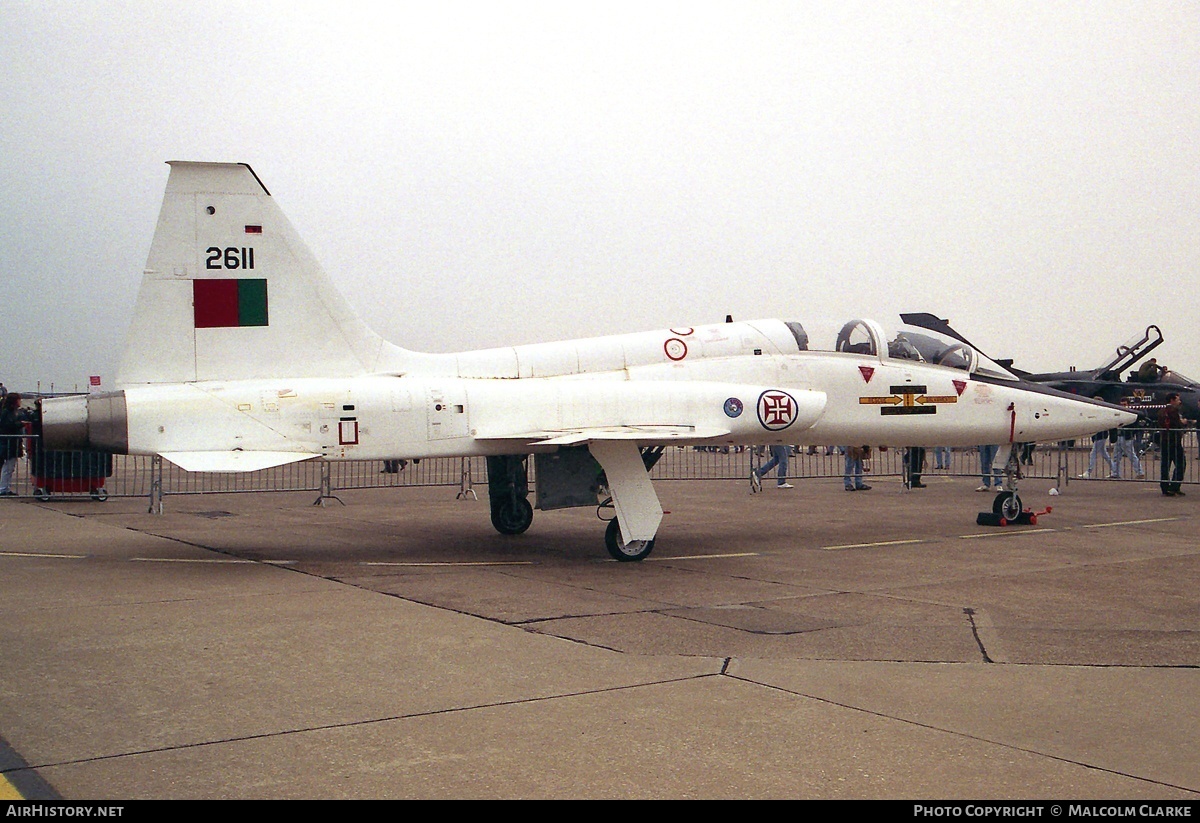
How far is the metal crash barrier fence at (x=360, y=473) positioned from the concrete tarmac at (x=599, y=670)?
116 inches

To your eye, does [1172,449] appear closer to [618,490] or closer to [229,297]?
[618,490]

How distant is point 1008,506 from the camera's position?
13469mm

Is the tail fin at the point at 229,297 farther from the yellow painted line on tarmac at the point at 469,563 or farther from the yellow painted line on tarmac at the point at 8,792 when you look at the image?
the yellow painted line on tarmac at the point at 8,792

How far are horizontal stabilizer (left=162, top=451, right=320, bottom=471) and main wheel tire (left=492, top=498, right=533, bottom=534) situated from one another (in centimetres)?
366

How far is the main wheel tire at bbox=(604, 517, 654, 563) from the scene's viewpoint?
10.2m

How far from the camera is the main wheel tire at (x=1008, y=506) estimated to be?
13449mm

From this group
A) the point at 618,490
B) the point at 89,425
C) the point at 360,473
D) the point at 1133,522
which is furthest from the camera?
the point at 360,473

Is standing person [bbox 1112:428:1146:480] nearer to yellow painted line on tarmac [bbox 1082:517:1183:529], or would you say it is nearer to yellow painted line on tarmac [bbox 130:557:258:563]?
yellow painted line on tarmac [bbox 1082:517:1183:529]

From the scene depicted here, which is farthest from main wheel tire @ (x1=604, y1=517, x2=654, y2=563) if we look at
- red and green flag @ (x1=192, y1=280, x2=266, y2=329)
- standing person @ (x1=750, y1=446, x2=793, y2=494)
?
standing person @ (x1=750, y1=446, x2=793, y2=494)

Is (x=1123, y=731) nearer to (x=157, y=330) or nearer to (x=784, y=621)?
(x=784, y=621)

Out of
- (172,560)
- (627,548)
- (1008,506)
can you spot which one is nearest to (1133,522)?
(1008,506)

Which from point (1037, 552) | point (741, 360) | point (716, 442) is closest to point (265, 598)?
point (716, 442)

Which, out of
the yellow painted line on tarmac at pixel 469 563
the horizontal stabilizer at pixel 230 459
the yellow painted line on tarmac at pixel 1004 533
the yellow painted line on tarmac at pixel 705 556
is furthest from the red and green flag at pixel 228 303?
the yellow painted line on tarmac at pixel 1004 533

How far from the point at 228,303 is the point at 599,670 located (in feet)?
19.4
